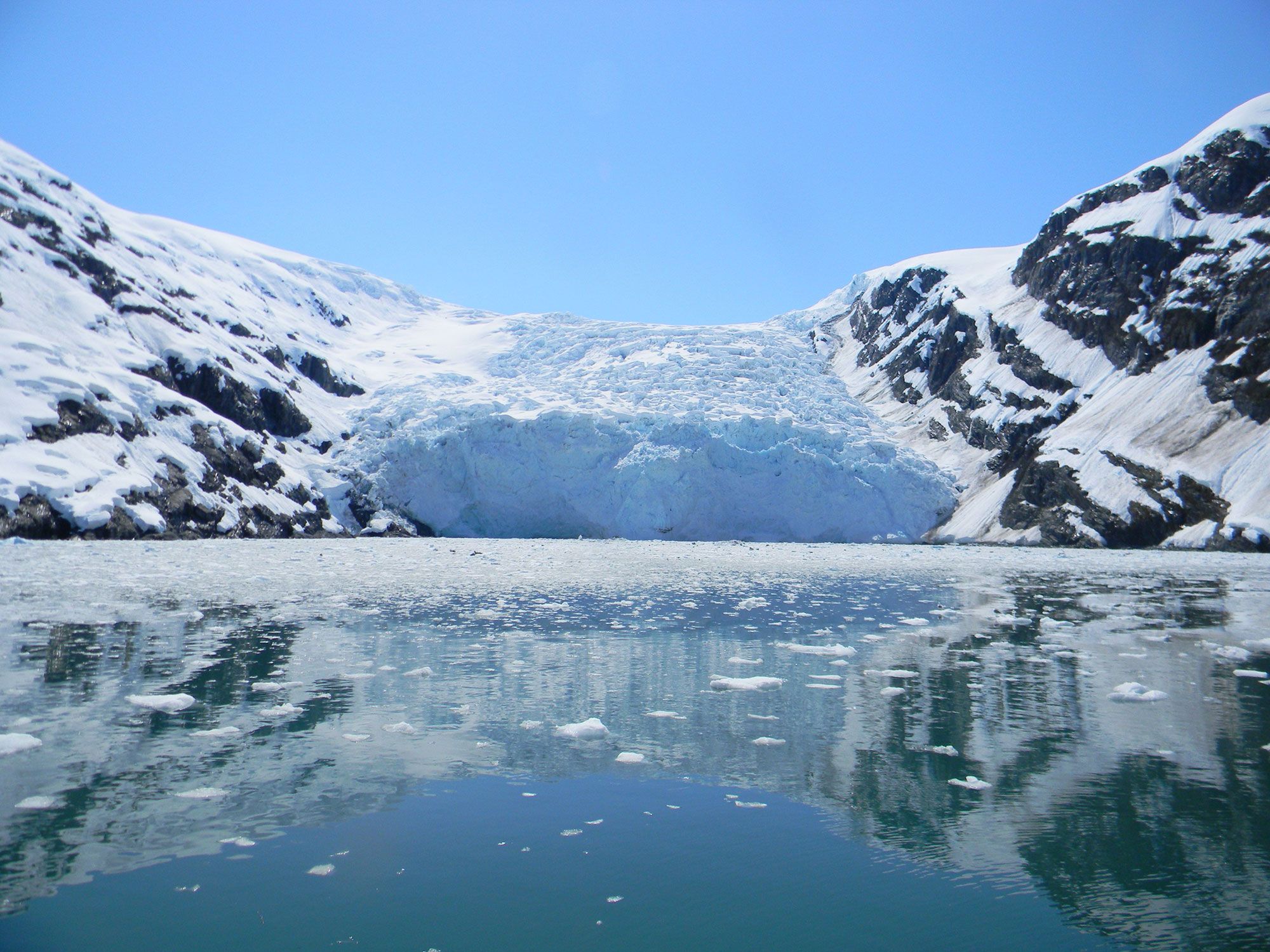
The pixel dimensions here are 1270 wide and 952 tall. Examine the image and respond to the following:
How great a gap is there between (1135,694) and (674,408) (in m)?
42.4

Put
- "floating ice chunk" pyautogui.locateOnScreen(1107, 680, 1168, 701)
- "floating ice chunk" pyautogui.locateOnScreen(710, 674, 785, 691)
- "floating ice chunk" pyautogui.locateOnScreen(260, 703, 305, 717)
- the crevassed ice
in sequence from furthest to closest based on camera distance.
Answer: the crevassed ice, "floating ice chunk" pyautogui.locateOnScreen(710, 674, 785, 691), "floating ice chunk" pyautogui.locateOnScreen(1107, 680, 1168, 701), "floating ice chunk" pyautogui.locateOnScreen(260, 703, 305, 717)

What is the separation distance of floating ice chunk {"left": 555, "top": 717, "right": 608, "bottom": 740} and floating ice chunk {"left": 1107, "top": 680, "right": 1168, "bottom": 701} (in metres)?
5.33

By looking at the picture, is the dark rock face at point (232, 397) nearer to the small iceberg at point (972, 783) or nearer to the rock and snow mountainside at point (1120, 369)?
the rock and snow mountainside at point (1120, 369)

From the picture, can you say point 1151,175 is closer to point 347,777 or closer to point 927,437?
point 927,437

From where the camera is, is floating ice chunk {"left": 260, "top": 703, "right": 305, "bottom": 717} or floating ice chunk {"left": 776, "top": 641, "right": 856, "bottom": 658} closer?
floating ice chunk {"left": 260, "top": 703, "right": 305, "bottom": 717}

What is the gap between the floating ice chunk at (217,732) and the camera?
6.50m

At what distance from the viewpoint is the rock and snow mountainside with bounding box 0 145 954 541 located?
111 ft

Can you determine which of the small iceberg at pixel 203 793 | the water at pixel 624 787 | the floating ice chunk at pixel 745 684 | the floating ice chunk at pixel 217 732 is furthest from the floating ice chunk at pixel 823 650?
the small iceberg at pixel 203 793

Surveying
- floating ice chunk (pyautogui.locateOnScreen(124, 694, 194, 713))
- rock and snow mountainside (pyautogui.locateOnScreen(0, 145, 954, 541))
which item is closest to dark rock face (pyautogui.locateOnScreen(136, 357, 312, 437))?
rock and snow mountainside (pyautogui.locateOnScreen(0, 145, 954, 541))

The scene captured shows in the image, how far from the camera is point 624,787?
569 cm

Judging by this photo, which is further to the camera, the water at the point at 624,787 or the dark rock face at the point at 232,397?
the dark rock face at the point at 232,397

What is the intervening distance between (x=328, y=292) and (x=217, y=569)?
5888cm

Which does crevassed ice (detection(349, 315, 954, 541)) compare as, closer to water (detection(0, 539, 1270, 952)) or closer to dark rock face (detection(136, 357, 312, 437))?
dark rock face (detection(136, 357, 312, 437))

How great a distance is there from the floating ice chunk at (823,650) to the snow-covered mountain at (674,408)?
95.8 feet
